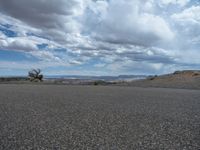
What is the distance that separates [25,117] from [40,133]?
8.35ft

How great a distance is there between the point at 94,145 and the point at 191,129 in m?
3.52

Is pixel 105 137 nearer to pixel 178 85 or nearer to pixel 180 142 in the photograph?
pixel 180 142

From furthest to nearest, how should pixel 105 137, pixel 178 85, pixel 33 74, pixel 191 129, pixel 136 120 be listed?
pixel 33 74 < pixel 178 85 < pixel 136 120 < pixel 191 129 < pixel 105 137

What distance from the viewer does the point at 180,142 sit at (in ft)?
20.9

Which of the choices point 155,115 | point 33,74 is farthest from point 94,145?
point 33,74

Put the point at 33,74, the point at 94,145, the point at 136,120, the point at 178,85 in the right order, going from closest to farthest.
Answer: the point at 94,145 → the point at 136,120 → the point at 178,85 → the point at 33,74

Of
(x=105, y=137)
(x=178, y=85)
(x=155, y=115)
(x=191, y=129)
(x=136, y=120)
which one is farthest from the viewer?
(x=178, y=85)

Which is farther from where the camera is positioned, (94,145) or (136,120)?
(136,120)

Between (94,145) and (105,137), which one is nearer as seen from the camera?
(94,145)

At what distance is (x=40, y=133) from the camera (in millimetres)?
6953

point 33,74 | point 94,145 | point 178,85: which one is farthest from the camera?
point 33,74

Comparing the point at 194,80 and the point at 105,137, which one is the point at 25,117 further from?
the point at 194,80

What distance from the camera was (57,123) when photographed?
27.3 ft

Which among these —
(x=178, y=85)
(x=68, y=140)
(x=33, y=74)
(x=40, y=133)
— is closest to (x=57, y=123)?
(x=40, y=133)
